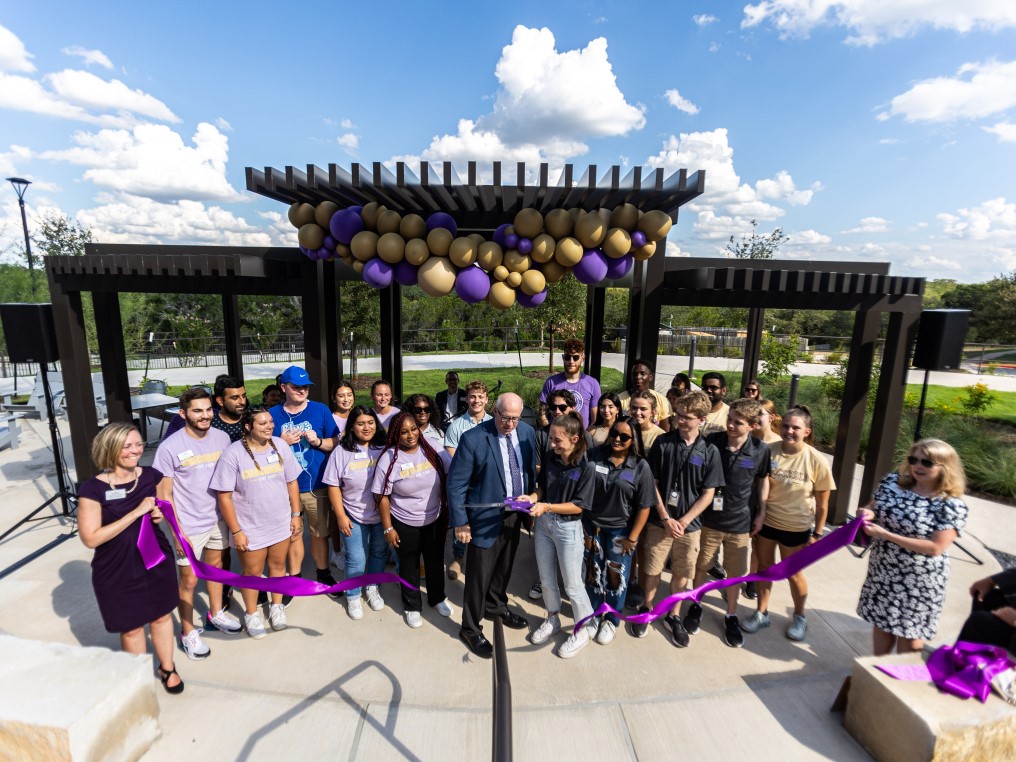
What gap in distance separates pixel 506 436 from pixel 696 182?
291 centimetres

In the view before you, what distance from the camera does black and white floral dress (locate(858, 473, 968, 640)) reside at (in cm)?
265

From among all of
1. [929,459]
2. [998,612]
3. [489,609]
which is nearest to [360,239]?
[489,609]

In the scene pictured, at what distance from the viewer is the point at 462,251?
4527 mm

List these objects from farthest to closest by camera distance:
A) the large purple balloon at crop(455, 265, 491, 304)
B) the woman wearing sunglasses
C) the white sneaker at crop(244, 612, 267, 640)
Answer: the large purple balloon at crop(455, 265, 491, 304)
the white sneaker at crop(244, 612, 267, 640)
the woman wearing sunglasses

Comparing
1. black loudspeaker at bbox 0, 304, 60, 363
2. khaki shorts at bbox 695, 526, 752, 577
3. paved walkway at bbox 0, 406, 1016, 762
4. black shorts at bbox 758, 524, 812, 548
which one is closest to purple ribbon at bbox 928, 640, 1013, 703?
paved walkway at bbox 0, 406, 1016, 762

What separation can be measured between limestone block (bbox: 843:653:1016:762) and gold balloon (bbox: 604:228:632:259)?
348 cm

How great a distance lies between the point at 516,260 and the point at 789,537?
10.4ft

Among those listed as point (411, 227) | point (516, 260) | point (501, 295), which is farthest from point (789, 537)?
point (411, 227)

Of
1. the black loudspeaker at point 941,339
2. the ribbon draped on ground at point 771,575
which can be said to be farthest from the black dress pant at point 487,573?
the black loudspeaker at point 941,339

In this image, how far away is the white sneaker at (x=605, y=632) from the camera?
3422 mm

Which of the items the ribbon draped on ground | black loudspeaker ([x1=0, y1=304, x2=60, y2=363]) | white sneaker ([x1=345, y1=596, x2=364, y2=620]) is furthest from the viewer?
black loudspeaker ([x1=0, y1=304, x2=60, y2=363])

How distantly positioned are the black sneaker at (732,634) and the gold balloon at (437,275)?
11.7 feet

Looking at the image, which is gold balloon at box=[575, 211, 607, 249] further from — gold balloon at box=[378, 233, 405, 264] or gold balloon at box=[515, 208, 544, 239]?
gold balloon at box=[378, 233, 405, 264]

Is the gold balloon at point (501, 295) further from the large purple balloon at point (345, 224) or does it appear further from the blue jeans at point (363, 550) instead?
the blue jeans at point (363, 550)
